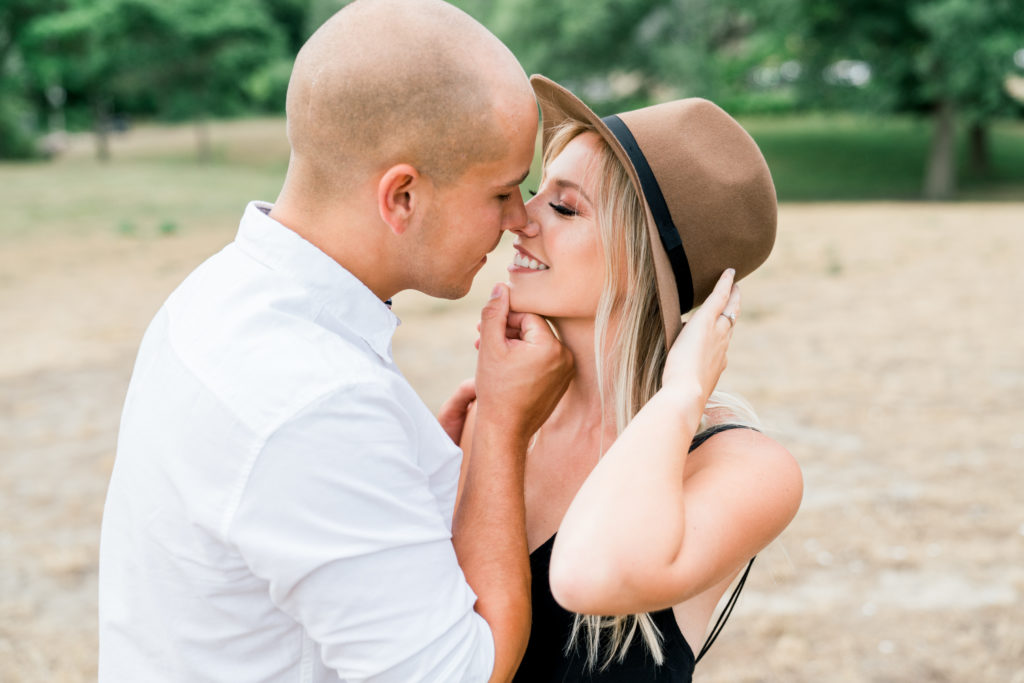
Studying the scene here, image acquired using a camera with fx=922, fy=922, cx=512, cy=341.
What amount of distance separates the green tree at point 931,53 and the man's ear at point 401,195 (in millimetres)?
22233

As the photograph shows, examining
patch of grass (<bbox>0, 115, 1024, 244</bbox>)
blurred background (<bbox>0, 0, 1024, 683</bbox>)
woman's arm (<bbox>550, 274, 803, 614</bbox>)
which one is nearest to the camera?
woman's arm (<bbox>550, 274, 803, 614</bbox>)

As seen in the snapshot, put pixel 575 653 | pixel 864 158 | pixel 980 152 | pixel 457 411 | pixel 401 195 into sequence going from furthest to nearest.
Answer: pixel 864 158 → pixel 980 152 → pixel 457 411 → pixel 575 653 → pixel 401 195

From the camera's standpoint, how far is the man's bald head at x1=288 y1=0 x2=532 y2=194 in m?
1.71

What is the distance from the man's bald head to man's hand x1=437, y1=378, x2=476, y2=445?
1.01 metres

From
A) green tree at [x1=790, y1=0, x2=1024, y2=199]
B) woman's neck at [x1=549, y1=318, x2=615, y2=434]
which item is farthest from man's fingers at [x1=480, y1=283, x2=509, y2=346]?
green tree at [x1=790, y1=0, x2=1024, y2=199]

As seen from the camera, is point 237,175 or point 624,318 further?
point 237,175

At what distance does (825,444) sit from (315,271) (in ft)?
18.1

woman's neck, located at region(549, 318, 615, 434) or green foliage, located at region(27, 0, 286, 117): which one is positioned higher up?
woman's neck, located at region(549, 318, 615, 434)

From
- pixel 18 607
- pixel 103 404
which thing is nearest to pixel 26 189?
pixel 103 404

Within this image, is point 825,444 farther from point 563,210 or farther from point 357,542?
point 357,542

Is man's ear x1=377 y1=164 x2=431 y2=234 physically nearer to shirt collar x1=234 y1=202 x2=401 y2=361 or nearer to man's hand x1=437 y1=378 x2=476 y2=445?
shirt collar x1=234 y1=202 x2=401 y2=361

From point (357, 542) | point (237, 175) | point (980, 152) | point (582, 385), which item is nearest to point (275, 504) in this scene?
point (357, 542)

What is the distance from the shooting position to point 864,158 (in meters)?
30.8

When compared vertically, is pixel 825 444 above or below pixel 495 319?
below
